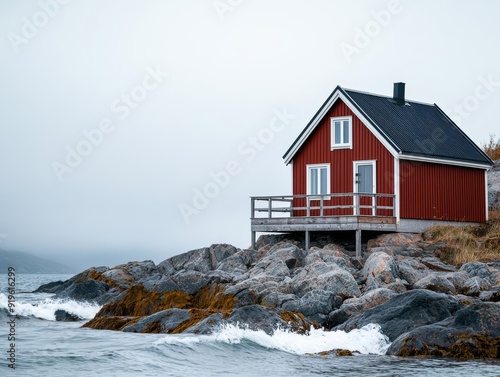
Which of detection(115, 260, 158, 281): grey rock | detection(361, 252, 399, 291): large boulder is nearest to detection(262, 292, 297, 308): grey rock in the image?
detection(361, 252, 399, 291): large boulder

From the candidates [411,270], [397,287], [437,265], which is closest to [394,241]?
[437,265]

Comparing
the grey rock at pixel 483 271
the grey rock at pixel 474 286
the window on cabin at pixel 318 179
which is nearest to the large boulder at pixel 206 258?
the window on cabin at pixel 318 179

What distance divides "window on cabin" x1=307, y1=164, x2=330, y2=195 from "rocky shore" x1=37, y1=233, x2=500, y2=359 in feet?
6.79

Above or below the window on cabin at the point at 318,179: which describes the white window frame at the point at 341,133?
above

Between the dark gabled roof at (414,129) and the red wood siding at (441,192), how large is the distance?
51cm

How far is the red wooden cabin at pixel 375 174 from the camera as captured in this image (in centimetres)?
3116

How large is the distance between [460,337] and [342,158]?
16351mm

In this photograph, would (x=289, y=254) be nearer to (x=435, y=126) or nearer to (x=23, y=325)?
(x=23, y=325)

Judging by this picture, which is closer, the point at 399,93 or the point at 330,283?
the point at 330,283

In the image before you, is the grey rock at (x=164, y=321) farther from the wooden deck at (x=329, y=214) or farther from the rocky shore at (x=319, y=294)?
the wooden deck at (x=329, y=214)

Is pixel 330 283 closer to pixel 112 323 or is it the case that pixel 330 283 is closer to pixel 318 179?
pixel 112 323

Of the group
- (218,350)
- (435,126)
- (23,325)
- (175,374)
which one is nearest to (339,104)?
(435,126)

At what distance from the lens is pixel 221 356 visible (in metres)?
17.0

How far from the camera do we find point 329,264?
24.8 metres
